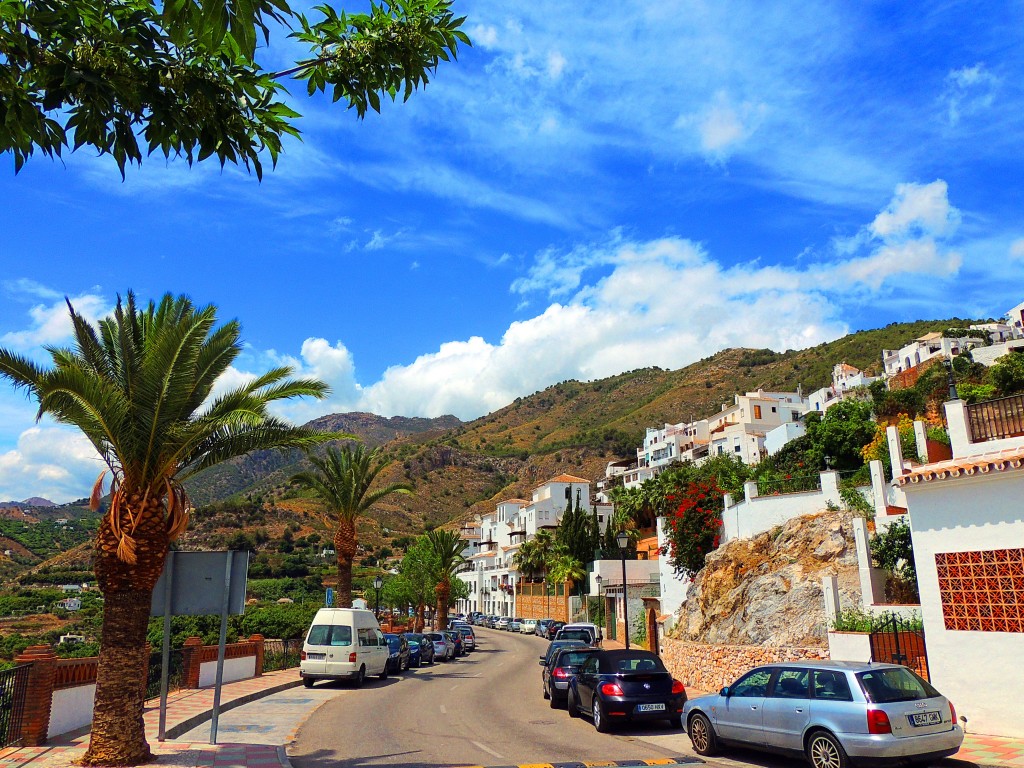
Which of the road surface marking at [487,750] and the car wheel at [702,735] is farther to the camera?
the road surface marking at [487,750]

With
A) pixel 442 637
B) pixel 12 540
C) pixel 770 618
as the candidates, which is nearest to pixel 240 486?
pixel 12 540

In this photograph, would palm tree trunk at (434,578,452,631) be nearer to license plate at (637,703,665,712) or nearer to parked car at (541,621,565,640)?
parked car at (541,621,565,640)

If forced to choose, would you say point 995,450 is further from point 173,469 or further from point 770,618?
point 173,469

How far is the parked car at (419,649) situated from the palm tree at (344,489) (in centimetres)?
379

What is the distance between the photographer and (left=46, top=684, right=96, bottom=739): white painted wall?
460 inches

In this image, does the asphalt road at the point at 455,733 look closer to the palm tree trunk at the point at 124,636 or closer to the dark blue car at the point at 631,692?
the dark blue car at the point at 631,692

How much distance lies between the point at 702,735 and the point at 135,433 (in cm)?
994

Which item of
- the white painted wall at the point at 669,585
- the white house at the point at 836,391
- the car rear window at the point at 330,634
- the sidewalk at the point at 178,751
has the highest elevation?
the white house at the point at 836,391

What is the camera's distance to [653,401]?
154m

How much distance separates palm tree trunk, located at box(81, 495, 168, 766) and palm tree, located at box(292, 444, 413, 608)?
721 inches

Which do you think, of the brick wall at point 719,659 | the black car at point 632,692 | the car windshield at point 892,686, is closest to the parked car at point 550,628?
the brick wall at point 719,659

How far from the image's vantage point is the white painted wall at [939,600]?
38.3 ft

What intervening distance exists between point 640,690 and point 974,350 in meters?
66.5

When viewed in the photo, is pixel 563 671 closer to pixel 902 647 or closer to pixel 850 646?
pixel 850 646
